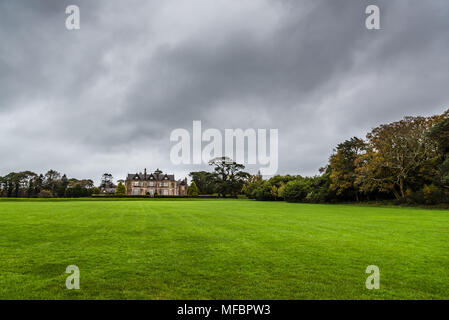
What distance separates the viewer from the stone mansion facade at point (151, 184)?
97.5 m

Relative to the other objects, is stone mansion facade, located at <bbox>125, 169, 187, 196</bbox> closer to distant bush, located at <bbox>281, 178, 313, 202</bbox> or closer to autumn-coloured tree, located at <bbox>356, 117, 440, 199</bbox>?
distant bush, located at <bbox>281, 178, 313, 202</bbox>

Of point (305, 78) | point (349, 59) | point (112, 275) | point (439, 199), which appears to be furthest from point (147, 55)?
point (439, 199)

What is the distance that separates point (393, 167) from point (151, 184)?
281 feet

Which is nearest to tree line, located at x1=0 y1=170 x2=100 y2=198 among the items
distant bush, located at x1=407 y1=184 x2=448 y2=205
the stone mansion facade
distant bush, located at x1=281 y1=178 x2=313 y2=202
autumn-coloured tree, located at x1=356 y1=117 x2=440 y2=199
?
A: the stone mansion facade

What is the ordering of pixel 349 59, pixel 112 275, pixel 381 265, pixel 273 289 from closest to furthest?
pixel 273 289
pixel 112 275
pixel 381 265
pixel 349 59

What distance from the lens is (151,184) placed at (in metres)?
99.6

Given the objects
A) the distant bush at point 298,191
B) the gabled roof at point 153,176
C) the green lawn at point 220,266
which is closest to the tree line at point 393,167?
the distant bush at point 298,191

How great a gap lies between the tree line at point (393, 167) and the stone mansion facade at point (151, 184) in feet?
205

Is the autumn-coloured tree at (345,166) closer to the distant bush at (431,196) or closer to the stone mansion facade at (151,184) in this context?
the distant bush at (431,196)

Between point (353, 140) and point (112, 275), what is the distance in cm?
4583

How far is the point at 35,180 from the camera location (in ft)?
282

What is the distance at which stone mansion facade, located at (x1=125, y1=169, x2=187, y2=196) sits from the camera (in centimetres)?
9750

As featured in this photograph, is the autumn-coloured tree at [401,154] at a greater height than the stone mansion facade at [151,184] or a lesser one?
greater

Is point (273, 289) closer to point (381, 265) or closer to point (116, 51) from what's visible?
point (381, 265)
